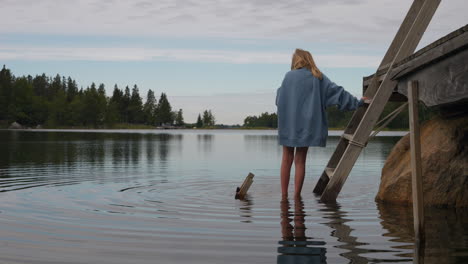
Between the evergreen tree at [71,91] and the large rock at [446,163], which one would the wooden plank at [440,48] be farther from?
the evergreen tree at [71,91]

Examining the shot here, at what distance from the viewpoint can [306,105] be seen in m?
8.29

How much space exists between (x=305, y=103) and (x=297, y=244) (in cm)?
367

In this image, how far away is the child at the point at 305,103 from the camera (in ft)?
26.7

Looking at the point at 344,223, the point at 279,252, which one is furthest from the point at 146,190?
the point at 279,252

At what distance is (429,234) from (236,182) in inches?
259

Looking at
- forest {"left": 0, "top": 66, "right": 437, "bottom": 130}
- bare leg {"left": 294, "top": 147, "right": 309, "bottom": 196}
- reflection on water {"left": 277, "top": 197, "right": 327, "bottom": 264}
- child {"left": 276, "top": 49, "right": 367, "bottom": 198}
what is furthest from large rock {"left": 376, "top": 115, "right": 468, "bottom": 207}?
forest {"left": 0, "top": 66, "right": 437, "bottom": 130}

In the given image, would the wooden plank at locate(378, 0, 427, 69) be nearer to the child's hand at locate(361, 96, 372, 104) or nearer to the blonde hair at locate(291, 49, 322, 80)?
the child's hand at locate(361, 96, 372, 104)

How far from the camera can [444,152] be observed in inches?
289

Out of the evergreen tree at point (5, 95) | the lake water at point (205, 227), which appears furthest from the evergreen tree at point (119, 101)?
the lake water at point (205, 227)

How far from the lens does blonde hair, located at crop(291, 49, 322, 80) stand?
27.4ft

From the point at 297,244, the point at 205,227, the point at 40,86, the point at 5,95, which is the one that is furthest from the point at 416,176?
the point at 40,86

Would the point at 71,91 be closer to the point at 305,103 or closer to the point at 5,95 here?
the point at 5,95

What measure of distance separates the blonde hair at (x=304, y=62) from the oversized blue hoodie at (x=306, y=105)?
0.07m

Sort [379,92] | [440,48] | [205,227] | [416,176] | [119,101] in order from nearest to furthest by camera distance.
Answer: [416,176] < [440,48] < [205,227] < [379,92] < [119,101]
